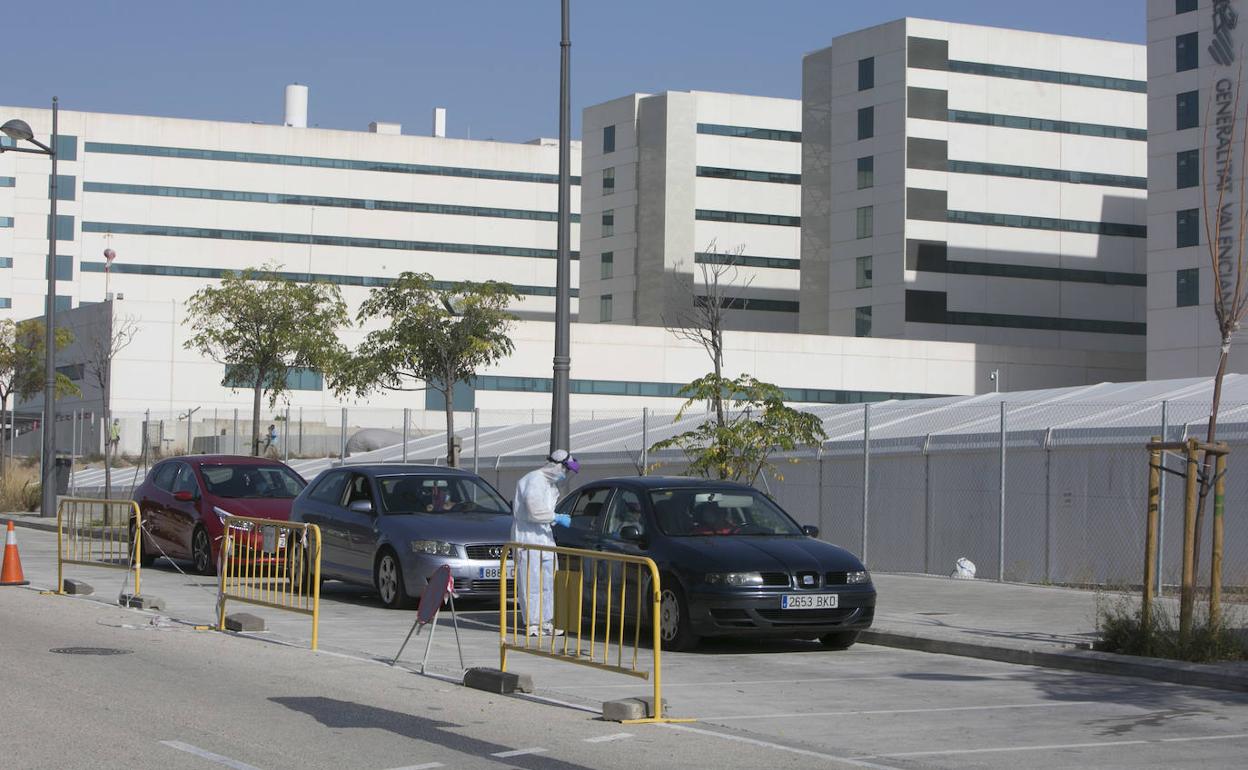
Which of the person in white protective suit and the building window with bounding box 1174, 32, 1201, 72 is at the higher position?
the building window with bounding box 1174, 32, 1201, 72

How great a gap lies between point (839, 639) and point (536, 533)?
9.52ft

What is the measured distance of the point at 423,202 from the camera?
102 m

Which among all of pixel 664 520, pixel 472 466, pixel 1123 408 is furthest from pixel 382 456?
pixel 664 520

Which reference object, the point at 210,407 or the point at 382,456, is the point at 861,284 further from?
the point at 382,456

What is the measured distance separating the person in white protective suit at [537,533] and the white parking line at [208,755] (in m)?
4.25

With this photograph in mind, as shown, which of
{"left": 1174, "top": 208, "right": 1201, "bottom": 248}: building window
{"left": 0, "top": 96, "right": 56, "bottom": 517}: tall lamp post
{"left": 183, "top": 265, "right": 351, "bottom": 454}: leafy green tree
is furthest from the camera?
{"left": 1174, "top": 208, "right": 1201, "bottom": 248}: building window

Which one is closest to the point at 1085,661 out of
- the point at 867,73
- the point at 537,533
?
the point at 537,533

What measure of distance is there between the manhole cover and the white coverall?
10.6 ft

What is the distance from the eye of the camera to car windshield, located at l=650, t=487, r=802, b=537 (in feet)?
47.3

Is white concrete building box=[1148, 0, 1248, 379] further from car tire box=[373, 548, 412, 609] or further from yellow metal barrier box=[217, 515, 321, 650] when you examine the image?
yellow metal barrier box=[217, 515, 321, 650]

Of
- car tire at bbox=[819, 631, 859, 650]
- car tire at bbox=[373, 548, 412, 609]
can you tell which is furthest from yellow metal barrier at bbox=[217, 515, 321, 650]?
car tire at bbox=[819, 631, 859, 650]

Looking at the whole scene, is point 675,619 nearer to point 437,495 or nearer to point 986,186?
point 437,495

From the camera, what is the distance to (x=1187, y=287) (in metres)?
63.9

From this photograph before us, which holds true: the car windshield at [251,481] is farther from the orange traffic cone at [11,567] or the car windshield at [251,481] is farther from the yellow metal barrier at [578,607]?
the yellow metal barrier at [578,607]
